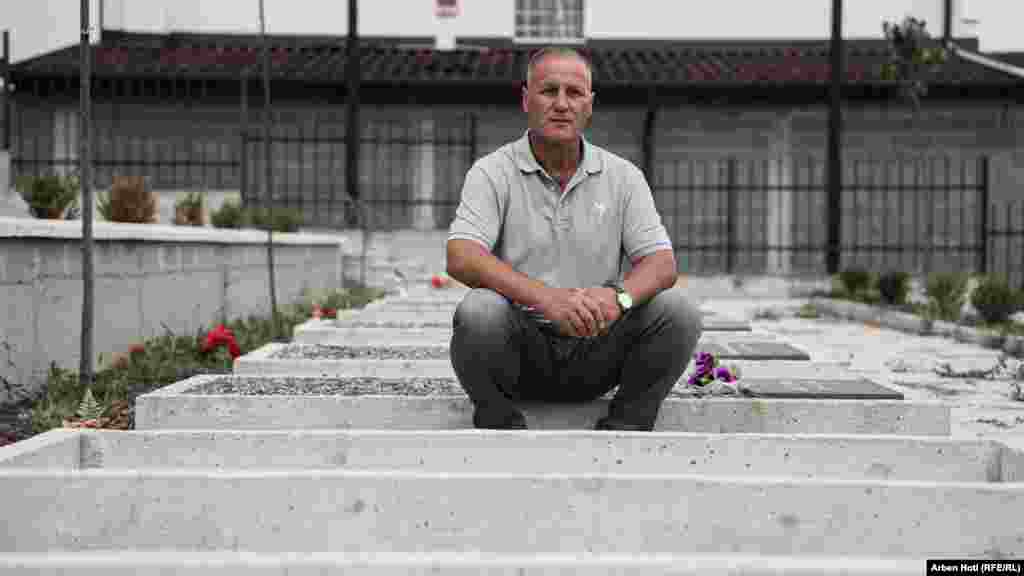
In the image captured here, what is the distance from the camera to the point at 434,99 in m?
18.8

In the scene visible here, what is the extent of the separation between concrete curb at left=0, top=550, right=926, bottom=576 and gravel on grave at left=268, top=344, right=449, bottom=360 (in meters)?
3.26

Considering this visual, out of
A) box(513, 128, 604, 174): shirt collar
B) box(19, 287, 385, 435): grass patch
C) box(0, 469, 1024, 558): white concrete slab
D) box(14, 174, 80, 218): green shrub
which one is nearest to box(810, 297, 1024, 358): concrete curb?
box(19, 287, 385, 435): grass patch

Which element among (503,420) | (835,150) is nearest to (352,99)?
(835,150)

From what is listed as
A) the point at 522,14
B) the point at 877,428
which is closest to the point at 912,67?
the point at 522,14

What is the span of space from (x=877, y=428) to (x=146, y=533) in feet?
8.80

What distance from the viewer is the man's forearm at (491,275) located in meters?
3.61

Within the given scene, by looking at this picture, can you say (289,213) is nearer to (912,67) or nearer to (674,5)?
(912,67)

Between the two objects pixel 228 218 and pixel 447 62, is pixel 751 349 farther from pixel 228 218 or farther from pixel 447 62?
pixel 447 62

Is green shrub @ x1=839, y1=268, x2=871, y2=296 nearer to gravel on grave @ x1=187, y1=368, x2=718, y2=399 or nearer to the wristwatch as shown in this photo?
gravel on grave @ x1=187, y1=368, x2=718, y2=399

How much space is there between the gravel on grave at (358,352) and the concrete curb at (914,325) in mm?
5006

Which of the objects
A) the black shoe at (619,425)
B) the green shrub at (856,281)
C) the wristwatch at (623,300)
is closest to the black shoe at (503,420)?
the black shoe at (619,425)

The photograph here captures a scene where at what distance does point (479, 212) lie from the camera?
379 cm

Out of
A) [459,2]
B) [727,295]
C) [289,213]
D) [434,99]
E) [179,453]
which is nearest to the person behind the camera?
[179,453]

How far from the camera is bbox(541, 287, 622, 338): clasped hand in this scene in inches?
137
